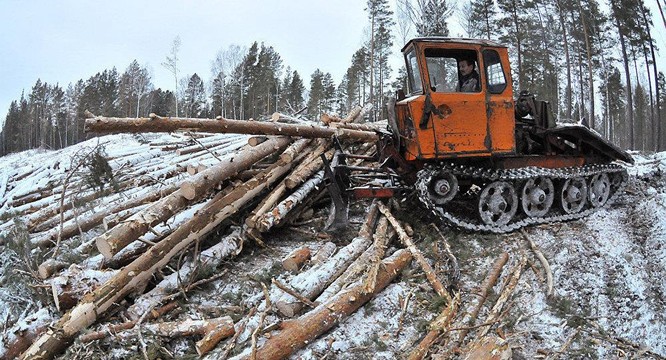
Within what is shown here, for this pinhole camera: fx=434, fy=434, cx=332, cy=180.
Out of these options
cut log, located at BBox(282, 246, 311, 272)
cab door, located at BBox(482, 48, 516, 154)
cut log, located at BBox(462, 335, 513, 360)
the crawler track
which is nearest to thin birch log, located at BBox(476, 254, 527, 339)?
cut log, located at BBox(462, 335, 513, 360)

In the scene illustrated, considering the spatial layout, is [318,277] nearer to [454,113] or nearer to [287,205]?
[287,205]

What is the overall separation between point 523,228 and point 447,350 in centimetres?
373

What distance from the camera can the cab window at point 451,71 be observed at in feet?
22.0

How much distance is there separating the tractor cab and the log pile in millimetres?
1162

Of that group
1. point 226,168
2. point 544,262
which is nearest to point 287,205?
point 226,168

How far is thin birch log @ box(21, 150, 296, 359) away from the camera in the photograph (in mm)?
4098

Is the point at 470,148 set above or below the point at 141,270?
→ above

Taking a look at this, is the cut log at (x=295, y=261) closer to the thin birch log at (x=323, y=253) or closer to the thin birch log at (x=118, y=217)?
the thin birch log at (x=323, y=253)

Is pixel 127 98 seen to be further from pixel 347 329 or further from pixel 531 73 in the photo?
pixel 347 329

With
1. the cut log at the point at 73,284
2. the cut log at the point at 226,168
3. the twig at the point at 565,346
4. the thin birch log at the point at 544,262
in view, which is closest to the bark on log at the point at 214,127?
the cut log at the point at 226,168

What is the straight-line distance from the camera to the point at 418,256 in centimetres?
554

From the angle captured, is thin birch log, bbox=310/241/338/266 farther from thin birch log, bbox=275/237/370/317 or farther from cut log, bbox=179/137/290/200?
cut log, bbox=179/137/290/200

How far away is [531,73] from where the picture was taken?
29484 mm

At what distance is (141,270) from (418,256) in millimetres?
3358
